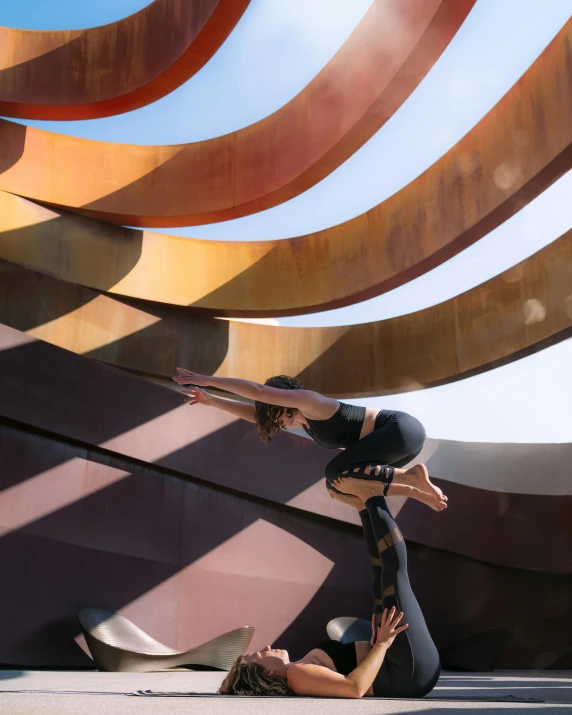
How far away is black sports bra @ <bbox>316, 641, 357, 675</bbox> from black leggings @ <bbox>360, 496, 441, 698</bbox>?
0.17m

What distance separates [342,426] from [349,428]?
0.17ft

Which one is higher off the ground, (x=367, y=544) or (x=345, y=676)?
(x=367, y=544)

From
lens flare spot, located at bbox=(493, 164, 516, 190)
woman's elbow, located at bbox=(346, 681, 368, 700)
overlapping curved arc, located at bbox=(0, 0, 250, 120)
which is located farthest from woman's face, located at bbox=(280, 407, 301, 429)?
overlapping curved arc, located at bbox=(0, 0, 250, 120)

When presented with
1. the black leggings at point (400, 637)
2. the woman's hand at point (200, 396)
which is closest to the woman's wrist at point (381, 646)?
the black leggings at point (400, 637)

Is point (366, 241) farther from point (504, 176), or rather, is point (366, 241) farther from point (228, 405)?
point (228, 405)

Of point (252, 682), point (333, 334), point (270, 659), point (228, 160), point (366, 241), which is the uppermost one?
point (228, 160)

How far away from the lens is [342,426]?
433cm

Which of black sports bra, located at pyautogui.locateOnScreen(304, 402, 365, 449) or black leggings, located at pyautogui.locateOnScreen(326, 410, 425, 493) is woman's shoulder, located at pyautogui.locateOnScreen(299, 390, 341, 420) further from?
black leggings, located at pyautogui.locateOnScreen(326, 410, 425, 493)

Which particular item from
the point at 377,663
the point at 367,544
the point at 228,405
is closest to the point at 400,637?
the point at 377,663

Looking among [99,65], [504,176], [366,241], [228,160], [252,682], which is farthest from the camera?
[366,241]

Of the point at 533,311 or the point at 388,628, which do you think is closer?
the point at 388,628

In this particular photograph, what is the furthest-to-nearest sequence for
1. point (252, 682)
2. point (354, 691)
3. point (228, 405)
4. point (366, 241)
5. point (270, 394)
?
1. point (366, 241)
2. point (228, 405)
3. point (270, 394)
4. point (252, 682)
5. point (354, 691)

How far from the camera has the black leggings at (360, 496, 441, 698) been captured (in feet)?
12.1

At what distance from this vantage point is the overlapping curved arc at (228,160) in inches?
434
